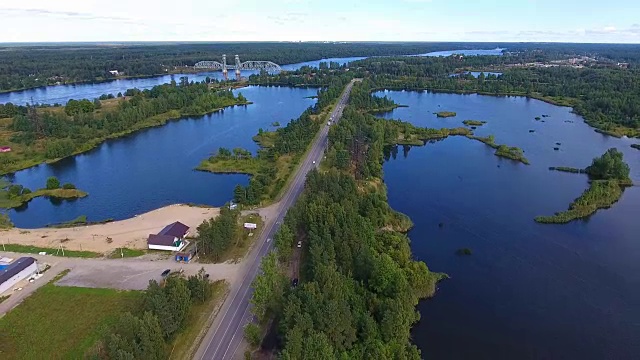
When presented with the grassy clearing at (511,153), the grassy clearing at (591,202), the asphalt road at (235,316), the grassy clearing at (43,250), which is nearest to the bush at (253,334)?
the asphalt road at (235,316)

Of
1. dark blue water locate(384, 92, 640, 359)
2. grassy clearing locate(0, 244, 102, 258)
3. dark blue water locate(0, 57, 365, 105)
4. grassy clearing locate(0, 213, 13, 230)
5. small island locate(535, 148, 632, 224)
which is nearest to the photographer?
dark blue water locate(384, 92, 640, 359)

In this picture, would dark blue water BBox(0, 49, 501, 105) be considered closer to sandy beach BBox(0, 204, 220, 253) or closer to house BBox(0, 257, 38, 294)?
sandy beach BBox(0, 204, 220, 253)

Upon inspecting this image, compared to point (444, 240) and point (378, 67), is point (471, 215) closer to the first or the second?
point (444, 240)

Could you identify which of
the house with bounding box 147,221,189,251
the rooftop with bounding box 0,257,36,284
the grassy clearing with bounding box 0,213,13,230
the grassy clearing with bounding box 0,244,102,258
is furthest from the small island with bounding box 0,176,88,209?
the house with bounding box 147,221,189,251

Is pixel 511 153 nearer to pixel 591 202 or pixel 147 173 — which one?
pixel 591 202

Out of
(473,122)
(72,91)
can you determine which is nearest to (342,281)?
(473,122)

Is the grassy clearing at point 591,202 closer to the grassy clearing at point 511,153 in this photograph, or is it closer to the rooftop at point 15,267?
the grassy clearing at point 511,153
